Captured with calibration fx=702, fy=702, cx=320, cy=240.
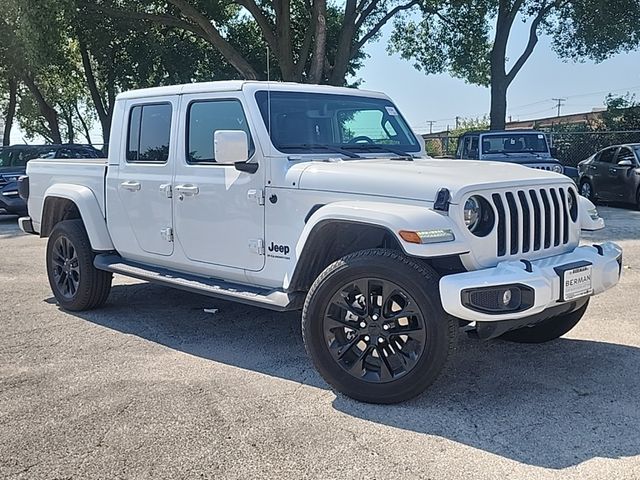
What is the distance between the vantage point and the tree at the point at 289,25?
1816 cm

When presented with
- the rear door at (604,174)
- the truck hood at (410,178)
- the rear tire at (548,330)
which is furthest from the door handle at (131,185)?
the rear door at (604,174)

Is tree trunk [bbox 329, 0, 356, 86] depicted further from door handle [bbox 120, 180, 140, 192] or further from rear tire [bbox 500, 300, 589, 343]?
rear tire [bbox 500, 300, 589, 343]

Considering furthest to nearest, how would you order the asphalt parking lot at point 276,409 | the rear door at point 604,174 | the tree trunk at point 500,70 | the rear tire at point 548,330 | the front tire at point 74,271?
the tree trunk at point 500,70
the rear door at point 604,174
the front tire at point 74,271
the rear tire at point 548,330
the asphalt parking lot at point 276,409

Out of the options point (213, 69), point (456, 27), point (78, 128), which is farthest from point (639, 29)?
point (78, 128)

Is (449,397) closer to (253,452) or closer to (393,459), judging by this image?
(393,459)

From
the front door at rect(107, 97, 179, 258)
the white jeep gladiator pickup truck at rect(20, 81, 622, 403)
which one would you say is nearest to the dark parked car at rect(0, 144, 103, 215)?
the white jeep gladiator pickup truck at rect(20, 81, 622, 403)

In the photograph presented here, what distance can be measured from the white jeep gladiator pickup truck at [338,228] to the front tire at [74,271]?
0.02 meters

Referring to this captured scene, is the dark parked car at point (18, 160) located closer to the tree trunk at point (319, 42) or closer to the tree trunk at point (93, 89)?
the tree trunk at point (319, 42)

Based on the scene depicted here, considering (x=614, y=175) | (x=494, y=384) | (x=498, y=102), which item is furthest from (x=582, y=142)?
(x=494, y=384)

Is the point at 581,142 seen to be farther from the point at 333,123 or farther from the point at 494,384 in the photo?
the point at 494,384

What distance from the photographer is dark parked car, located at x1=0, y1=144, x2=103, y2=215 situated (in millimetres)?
14461

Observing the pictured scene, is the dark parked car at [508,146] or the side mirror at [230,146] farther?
the dark parked car at [508,146]

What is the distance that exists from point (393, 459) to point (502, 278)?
115 centimetres

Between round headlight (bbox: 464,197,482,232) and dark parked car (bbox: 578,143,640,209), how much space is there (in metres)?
12.1
